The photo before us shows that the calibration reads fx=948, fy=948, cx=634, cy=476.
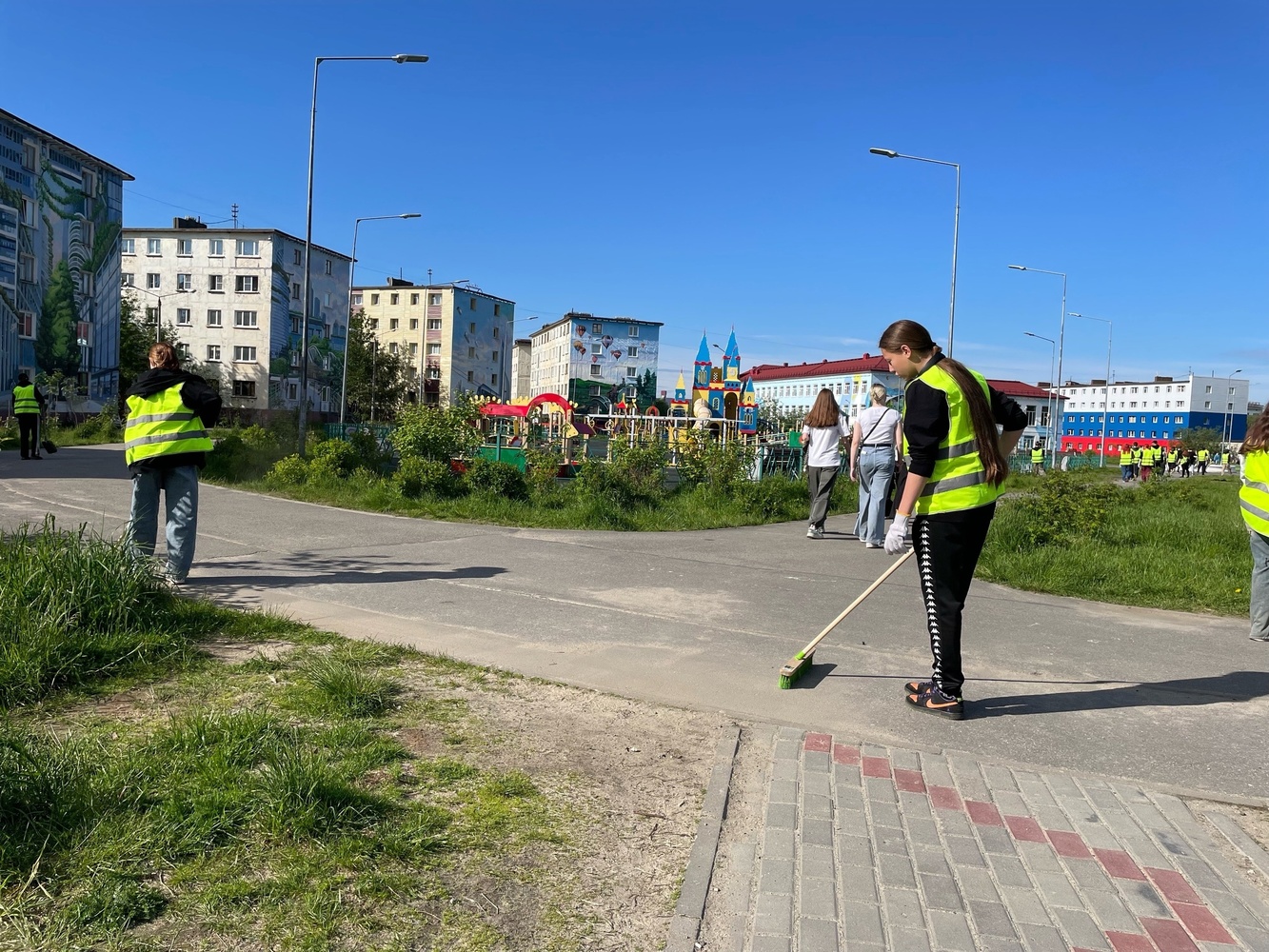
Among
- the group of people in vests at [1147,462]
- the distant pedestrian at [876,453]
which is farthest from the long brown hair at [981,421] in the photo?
the group of people in vests at [1147,462]

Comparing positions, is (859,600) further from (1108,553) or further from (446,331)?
(446,331)

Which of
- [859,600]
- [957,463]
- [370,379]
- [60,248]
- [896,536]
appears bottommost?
[859,600]

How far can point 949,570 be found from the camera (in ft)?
15.4

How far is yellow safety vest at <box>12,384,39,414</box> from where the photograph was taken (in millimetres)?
17750

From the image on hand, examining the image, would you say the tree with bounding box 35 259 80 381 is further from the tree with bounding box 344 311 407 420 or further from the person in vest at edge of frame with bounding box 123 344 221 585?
the person in vest at edge of frame with bounding box 123 344 221 585

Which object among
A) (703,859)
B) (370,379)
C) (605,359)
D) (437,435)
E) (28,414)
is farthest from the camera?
(605,359)

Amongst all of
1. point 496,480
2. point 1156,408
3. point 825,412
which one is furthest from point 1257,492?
point 1156,408

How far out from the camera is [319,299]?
7050 centimetres

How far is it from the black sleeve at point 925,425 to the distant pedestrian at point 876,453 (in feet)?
20.5

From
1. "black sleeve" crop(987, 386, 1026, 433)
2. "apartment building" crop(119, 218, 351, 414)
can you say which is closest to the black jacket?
"black sleeve" crop(987, 386, 1026, 433)

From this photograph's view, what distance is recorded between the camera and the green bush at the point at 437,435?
43.7ft

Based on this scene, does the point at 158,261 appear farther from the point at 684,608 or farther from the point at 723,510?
the point at 684,608

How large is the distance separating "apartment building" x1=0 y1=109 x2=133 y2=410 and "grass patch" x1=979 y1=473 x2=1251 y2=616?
35685 millimetres

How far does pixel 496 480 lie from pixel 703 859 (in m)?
10.2
